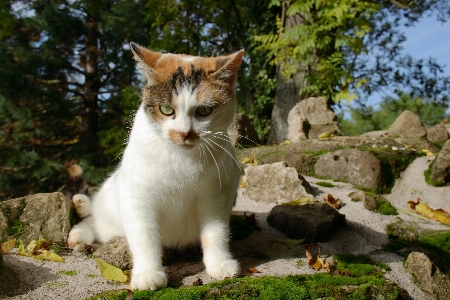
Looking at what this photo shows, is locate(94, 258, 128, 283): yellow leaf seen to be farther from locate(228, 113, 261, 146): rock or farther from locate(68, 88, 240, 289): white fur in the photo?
locate(228, 113, 261, 146): rock

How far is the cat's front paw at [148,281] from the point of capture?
2.19m

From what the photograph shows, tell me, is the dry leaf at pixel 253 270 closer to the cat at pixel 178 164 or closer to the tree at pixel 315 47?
the cat at pixel 178 164

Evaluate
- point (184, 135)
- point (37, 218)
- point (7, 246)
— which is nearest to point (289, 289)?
point (184, 135)

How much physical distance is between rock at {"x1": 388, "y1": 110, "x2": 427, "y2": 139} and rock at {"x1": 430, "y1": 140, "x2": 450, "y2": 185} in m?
1.99

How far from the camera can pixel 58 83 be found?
11.0m

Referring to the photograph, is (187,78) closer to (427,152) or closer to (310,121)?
(427,152)

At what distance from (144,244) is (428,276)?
192 centimetres

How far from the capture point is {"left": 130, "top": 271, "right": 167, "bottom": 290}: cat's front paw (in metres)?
2.19

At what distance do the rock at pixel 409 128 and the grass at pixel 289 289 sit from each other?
4850mm

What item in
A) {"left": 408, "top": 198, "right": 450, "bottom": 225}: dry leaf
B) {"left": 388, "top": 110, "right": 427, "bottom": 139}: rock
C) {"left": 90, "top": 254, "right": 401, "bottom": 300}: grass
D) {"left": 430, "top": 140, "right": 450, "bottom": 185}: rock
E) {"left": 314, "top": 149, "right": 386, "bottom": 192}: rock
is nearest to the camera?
{"left": 90, "top": 254, "right": 401, "bottom": 300}: grass

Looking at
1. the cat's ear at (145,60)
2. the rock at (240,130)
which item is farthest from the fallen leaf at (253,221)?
the rock at (240,130)

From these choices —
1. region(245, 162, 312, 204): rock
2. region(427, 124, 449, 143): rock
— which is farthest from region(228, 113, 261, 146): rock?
region(427, 124, 449, 143): rock

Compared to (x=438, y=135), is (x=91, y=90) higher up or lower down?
higher up

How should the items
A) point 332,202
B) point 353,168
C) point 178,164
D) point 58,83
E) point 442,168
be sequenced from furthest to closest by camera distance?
point 58,83 < point 353,168 < point 442,168 < point 332,202 < point 178,164
